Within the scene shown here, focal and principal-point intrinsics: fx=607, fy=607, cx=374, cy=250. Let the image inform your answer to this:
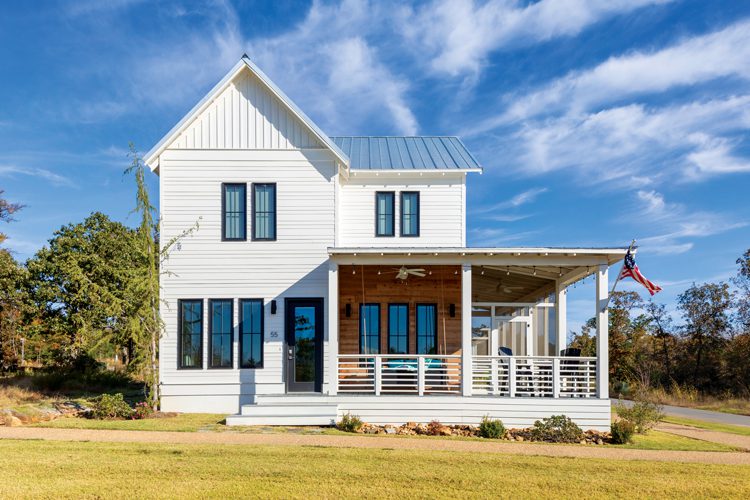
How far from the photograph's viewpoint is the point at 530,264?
14.8 m

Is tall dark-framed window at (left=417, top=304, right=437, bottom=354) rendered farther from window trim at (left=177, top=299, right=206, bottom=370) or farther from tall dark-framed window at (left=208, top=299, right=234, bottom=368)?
window trim at (left=177, top=299, right=206, bottom=370)

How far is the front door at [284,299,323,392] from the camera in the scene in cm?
1567

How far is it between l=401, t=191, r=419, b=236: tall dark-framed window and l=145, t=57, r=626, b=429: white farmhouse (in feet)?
0.09

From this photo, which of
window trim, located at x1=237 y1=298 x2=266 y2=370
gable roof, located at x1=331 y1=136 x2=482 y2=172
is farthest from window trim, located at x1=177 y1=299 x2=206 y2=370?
gable roof, located at x1=331 y1=136 x2=482 y2=172

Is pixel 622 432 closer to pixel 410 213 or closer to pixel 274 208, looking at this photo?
pixel 410 213

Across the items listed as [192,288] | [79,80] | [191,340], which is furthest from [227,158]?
[79,80]

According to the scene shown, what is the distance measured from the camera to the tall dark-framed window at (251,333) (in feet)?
51.7

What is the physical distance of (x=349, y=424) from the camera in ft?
43.8

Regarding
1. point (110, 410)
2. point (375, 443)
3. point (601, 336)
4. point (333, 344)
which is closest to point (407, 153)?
point (333, 344)

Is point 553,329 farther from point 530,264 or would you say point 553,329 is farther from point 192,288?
point 192,288

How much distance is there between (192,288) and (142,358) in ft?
6.96

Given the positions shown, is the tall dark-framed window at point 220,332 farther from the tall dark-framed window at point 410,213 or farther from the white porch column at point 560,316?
the white porch column at point 560,316

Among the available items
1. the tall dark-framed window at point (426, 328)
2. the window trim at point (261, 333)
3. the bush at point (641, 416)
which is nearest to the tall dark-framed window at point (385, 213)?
the tall dark-framed window at point (426, 328)

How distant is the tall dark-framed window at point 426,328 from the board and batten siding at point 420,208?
72.7 inches
